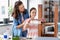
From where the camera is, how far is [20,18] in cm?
140

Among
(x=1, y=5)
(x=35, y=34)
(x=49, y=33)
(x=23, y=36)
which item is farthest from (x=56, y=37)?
(x=1, y=5)

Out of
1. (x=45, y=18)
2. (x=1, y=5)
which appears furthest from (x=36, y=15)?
(x=1, y=5)

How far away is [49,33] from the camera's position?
1352 millimetres

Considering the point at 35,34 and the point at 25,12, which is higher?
Result: the point at 25,12

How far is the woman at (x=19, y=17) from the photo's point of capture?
1388 mm

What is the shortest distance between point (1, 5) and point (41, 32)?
495mm

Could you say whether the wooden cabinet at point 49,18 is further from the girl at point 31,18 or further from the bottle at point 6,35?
the bottle at point 6,35

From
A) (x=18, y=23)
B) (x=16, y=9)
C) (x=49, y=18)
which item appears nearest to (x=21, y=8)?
(x=16, y=9)

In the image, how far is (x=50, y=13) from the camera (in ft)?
4.42

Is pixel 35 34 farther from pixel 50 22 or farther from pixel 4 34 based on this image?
pixel 4 34

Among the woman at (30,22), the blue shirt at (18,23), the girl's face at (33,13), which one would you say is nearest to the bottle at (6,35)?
the blue shirt at (18,23)

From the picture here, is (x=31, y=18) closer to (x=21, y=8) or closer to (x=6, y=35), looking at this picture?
(x=21, y=8)

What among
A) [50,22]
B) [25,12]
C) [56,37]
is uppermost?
[25,12]

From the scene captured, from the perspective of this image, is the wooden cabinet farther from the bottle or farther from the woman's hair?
the bottle
